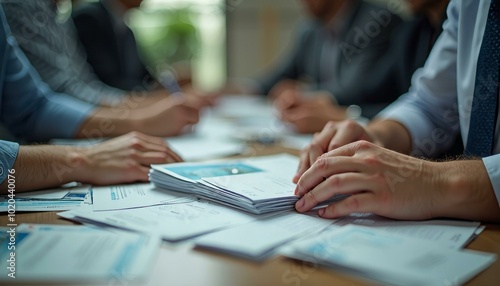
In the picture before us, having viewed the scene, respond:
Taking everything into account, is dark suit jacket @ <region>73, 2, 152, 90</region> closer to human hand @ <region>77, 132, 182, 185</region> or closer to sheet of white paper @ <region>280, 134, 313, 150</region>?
sheet of white paper @ <region>280, 134, 313, 150</region>

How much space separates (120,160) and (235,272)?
17.4 inches

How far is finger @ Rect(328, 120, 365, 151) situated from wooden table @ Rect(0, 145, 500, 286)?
35 cm

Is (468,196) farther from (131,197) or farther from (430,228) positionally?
(131,197)

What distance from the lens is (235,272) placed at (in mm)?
464

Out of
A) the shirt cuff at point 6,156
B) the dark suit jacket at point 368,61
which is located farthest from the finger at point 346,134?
the dark suit jacket at point 368,61

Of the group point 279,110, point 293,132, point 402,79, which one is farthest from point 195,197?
point 402,79

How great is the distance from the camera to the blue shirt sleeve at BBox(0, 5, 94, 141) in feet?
3.46

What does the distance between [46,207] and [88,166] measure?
0.14 metres

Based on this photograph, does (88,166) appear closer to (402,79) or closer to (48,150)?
(48,150)

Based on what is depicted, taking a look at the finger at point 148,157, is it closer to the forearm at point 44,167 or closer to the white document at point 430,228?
the forearm at point 44,167

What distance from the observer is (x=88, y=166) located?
2.59 ft

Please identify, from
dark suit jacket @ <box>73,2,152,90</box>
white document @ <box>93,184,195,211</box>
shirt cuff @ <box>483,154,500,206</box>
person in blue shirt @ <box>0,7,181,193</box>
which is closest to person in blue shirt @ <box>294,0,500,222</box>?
shirt cuff @ <box>483,154,500,206</box>

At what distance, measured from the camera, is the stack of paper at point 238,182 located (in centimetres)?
64

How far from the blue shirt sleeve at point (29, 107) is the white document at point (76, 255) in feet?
2.12
